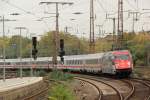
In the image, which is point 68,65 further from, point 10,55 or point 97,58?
point 10,55

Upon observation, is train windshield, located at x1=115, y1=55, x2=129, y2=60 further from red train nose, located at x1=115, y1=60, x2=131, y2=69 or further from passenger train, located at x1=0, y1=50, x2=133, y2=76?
red train nose, located at x1=115, y1=60, x2=131, y2=69

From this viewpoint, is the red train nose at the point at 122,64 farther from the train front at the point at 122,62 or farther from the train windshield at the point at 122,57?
the train windshield at the point at 122,57

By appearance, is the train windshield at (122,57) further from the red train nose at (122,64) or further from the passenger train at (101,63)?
the red train nose at (122,64)

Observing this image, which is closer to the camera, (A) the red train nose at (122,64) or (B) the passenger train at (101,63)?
(A) the red train nose at (122,64)

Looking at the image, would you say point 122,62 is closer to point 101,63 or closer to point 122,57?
point 122,57

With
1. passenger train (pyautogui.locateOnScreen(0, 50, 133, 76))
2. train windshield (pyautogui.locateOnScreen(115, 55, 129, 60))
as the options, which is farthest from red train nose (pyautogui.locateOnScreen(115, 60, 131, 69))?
train windshield (pyautogui.locateOnScreen(115, 55, 129, 60))

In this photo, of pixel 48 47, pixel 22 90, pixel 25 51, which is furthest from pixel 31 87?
pixel 25 51

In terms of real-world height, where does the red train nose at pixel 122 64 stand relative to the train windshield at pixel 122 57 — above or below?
below

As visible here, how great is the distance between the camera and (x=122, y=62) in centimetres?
4881

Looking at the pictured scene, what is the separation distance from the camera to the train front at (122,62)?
48.6 meters

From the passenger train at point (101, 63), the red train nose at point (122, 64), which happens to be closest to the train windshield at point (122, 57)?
the passenger train at point (101, 63)

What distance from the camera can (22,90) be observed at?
3269cm

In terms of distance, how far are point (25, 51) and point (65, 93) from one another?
347ft

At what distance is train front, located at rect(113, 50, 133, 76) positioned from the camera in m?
48.6
